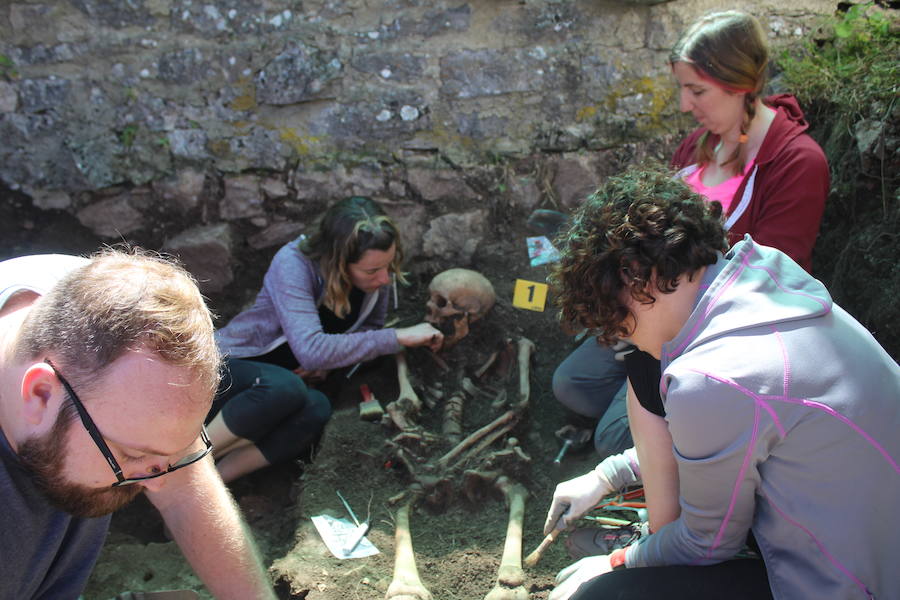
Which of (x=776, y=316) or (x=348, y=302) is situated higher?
(x=776, y=316)

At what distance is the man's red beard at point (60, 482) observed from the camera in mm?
1486

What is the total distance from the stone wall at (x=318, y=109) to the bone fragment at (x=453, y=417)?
1016 mm

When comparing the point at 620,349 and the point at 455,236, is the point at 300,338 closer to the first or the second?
the point at 455,236

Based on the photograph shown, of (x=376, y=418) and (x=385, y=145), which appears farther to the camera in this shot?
(x=385, y=145)

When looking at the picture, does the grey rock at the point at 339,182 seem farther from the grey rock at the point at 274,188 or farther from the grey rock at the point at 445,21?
the grey rock at the point at 445,21

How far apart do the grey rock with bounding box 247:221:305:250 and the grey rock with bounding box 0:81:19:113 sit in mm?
1479

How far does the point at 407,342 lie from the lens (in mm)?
3531

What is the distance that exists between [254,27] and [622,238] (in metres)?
3.04

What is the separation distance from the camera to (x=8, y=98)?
3.94 meters

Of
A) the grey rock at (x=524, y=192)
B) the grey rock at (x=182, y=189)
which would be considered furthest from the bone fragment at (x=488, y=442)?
the grey rock at (x=182, y=189)

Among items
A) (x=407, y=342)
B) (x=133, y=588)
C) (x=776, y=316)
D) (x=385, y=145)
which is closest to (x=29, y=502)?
(x=133, y=588)

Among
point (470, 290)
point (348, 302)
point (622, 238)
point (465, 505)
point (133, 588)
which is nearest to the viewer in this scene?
point (622, 238)

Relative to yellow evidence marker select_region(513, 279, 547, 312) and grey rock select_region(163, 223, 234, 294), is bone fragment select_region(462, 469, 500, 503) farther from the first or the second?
grey rock select_region(163, 223, 234, 294)

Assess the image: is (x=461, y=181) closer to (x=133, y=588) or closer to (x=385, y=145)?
(x=385, y=145)
